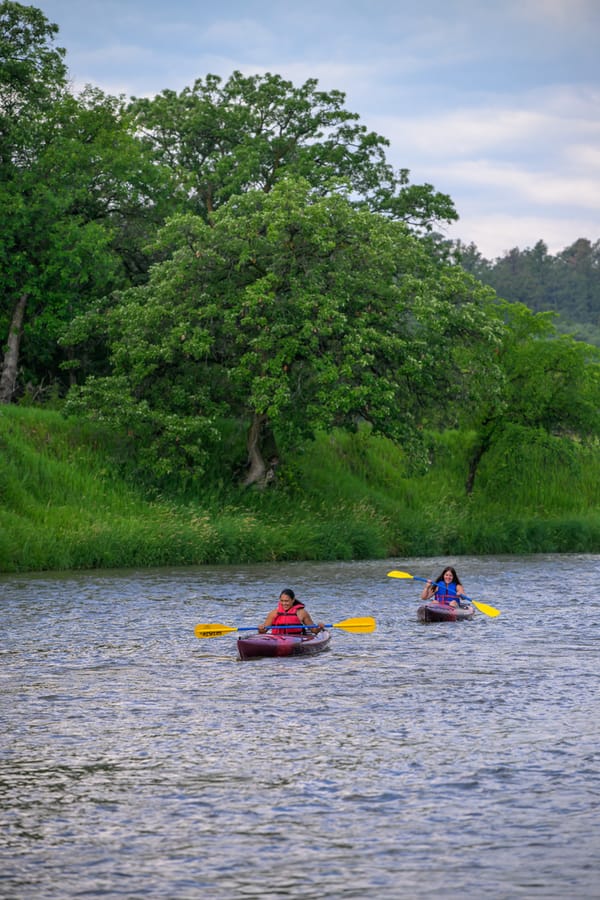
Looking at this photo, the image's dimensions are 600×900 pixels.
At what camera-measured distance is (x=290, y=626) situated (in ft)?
64.9

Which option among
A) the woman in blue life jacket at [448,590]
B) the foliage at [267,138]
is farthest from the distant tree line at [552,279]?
the woman in blue life jacket at [448,590]

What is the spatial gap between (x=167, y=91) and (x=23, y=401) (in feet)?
60.0

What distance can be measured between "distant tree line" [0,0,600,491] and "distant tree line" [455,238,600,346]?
72.2 m

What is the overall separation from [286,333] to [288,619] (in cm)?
1832

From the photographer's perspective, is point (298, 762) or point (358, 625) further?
point (358, 625)

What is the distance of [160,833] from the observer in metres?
9.79

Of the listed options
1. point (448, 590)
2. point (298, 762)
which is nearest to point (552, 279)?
point (448, 590)

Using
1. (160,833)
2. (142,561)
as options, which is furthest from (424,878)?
(142,561)

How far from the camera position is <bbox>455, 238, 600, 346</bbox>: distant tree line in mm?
128875

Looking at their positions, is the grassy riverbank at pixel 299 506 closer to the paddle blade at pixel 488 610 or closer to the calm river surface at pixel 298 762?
the calm river surface at pixel 298 762

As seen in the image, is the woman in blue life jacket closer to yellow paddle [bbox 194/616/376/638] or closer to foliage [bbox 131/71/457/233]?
yellow paddle [bbox 194/616/376/638]

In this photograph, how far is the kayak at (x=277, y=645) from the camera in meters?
18.9

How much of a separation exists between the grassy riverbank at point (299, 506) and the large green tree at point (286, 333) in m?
1.80

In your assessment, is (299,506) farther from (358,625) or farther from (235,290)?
(358,625)
